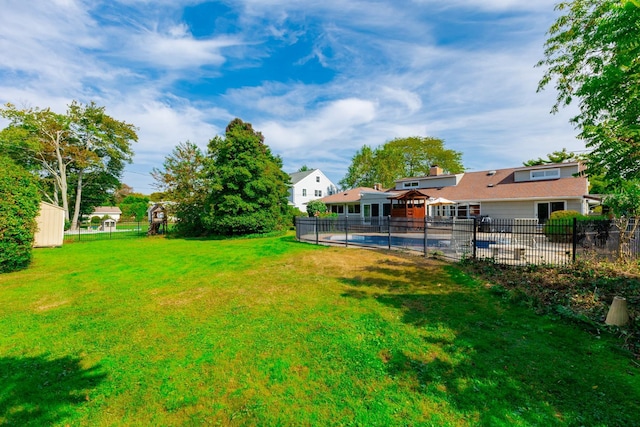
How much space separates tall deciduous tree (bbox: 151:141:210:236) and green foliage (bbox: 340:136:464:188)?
2933 cm

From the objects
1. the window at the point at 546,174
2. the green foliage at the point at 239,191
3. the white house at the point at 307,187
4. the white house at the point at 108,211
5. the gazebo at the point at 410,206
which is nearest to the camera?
the green foliage at the point at 239,191

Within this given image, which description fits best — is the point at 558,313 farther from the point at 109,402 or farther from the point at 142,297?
the point at 142,297

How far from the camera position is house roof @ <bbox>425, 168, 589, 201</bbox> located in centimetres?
1964

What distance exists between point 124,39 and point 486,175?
28821 millimetres

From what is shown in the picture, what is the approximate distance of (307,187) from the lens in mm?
43094

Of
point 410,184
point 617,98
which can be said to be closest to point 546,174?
point 410,184

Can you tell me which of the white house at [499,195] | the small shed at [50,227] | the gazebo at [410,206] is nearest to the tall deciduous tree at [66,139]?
the small shed at [50,227]

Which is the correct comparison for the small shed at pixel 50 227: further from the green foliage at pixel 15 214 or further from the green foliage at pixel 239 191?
the green foliage at pixel 239 191

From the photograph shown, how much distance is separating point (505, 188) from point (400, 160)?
2229 centimetres

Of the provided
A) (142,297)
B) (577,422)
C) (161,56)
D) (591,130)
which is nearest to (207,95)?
(161,56)

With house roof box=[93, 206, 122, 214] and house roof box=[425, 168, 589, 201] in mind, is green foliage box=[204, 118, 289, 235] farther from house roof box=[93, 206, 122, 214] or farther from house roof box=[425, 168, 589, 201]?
house roof box=[93, 206, 122, 214]

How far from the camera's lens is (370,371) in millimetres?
3316

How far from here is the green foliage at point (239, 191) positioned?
2022cm

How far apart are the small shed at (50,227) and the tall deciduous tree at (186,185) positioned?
27.0 feet
